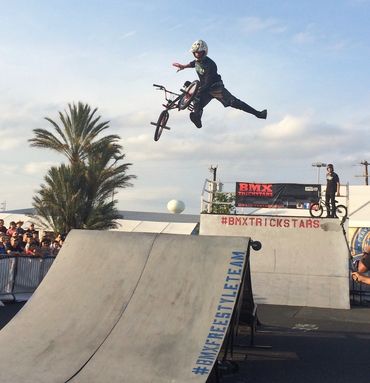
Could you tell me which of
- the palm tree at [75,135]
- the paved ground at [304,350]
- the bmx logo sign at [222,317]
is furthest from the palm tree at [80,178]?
the bmx logo sign at [222,317]

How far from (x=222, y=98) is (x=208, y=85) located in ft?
2.33

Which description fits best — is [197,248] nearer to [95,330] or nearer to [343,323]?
[95,330]

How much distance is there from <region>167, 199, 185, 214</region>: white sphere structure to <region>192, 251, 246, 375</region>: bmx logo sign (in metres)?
38.7

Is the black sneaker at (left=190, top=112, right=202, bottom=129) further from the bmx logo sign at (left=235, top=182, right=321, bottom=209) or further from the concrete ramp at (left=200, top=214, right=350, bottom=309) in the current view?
the concrete ramp at (left=200, top=214, right=350, bottom=309)

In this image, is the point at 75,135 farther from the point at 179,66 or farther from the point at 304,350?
the point at 304,350

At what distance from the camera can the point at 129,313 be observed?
21.4ft

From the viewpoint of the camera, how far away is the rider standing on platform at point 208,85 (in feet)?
61.7

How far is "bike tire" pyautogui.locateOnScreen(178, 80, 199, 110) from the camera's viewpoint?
19.1 meters

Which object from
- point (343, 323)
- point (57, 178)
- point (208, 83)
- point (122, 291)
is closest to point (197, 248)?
point (122, 291)

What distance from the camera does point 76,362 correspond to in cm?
599

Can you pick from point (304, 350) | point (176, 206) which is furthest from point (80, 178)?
point (176, 206)

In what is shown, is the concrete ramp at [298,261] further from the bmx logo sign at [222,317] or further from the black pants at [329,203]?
the bmx logo sign at [222,317]

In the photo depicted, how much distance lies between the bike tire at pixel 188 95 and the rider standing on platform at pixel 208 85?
0.17 m

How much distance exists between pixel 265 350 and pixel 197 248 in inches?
90.6
